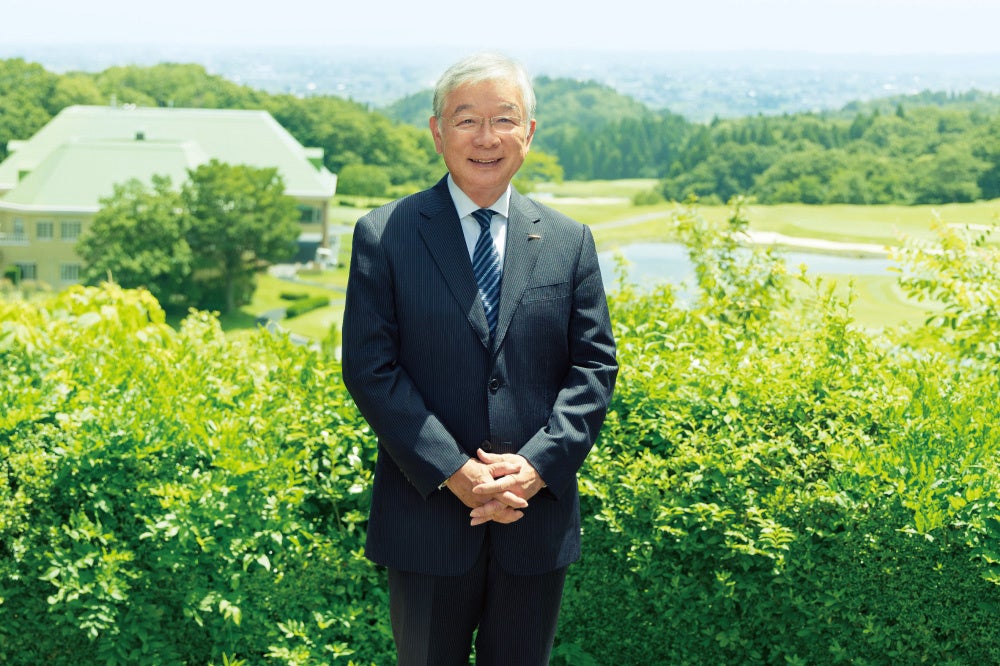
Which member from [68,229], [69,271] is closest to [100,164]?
[68,229]

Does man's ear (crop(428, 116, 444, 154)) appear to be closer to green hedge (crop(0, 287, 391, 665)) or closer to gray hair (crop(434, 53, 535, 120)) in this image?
gray hair (crop(434, 53, 535, 120))

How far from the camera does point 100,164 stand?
227 ft

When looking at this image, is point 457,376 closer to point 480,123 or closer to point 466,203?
point 466,203

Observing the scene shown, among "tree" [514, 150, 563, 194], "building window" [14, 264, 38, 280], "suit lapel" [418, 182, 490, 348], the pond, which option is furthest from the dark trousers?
"building window" [14, 264, 38, 280]

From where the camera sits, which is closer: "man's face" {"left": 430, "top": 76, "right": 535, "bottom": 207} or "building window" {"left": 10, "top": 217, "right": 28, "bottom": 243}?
"man's face" {"left": 430, "top": 76, "right": 535, "bottom": 207}

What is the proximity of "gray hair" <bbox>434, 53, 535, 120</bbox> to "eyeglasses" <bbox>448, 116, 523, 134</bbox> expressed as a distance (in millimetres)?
43

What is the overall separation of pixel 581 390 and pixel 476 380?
197mm

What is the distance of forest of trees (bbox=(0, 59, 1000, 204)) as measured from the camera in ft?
90.7

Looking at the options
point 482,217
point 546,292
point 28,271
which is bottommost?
point 28,271

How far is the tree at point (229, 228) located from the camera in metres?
59.9

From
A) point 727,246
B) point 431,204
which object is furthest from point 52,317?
point 727,246

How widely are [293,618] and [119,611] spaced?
0.45 meters

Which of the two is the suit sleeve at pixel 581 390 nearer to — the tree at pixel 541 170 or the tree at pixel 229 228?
the tree at pixel 541 170

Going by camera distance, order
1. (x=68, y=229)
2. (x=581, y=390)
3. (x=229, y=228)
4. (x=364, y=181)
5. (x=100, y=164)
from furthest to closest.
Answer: (x=364, y=181) < (x=100, y=164) < (x=68, y=229) < (x=229, y=228) < (x=581, y=390)
